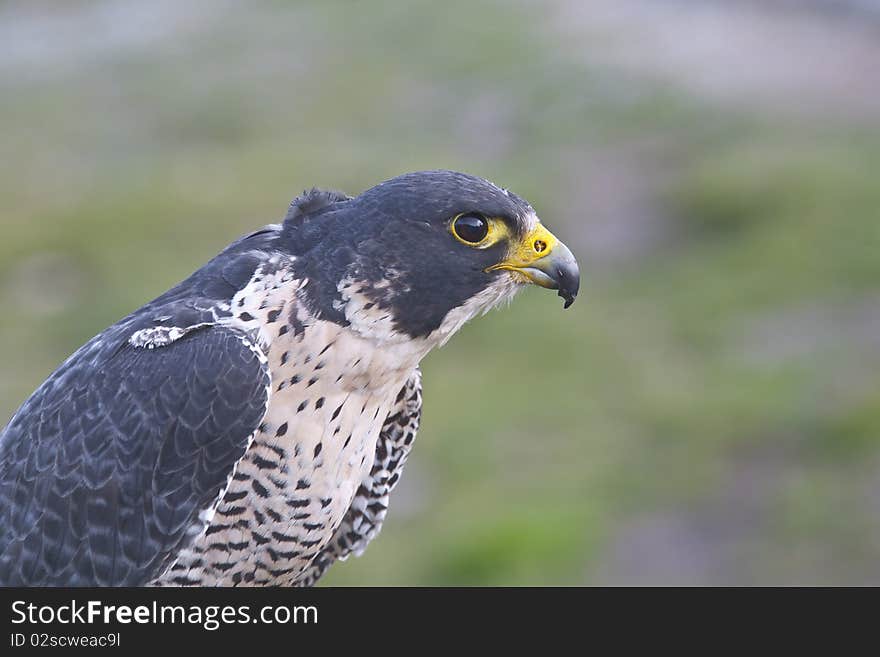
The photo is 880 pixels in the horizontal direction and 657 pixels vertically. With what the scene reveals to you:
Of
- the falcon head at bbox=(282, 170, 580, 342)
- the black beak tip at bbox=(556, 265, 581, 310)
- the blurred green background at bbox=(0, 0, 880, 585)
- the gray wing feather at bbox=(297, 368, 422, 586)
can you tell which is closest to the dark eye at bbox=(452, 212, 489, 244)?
the falcon head at bbox=(282, 170, 580, 342)

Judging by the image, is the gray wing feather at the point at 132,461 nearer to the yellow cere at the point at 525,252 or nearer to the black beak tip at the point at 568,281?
the yellow cere at the point at 525,252

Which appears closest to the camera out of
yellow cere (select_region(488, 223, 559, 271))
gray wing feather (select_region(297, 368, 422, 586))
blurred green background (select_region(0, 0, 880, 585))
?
yellow cere (select_region(488, 223, 559, 271))

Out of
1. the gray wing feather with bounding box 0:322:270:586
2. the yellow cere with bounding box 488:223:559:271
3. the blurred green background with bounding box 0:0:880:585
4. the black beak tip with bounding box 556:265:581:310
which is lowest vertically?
the gray wing feather with bounding box 0:322:270:586

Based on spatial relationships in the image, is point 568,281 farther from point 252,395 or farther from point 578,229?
point 578,229

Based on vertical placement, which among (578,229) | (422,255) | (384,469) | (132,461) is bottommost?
(132,461)

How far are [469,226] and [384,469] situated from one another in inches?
45.5

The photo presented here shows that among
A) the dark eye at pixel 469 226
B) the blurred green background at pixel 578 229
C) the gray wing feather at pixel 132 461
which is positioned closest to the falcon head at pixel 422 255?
the dark eye at pixel 469 226

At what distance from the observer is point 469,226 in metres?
4.00

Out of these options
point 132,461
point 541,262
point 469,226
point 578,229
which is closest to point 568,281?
point 541,262

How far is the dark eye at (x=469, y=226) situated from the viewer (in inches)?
157

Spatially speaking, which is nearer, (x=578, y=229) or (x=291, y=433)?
(x=291, y=433)

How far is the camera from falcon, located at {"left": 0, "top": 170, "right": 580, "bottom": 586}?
153 inches

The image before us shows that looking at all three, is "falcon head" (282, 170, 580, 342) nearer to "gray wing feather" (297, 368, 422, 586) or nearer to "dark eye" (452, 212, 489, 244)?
"dark eye" (452, 212, 489, 244)

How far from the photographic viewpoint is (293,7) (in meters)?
37.0
